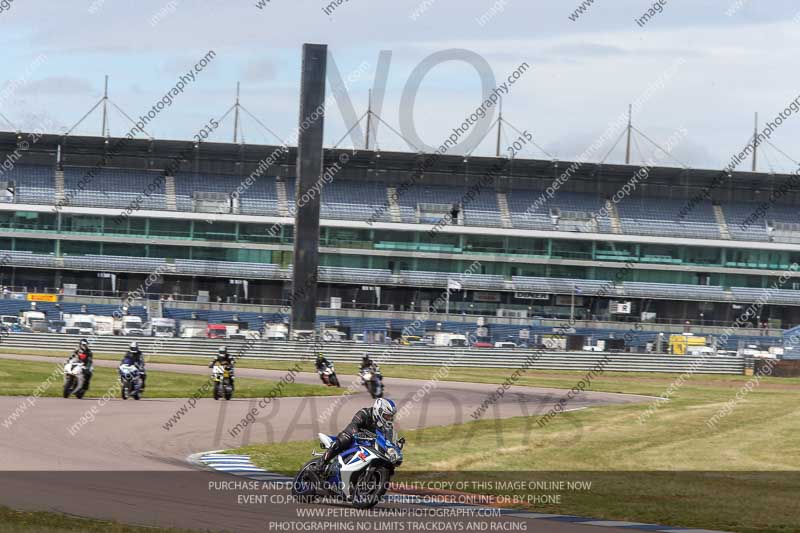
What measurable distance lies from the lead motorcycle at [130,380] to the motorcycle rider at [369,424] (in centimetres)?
1857

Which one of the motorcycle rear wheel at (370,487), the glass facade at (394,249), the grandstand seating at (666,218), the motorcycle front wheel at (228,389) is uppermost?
the grandstand seating at (666,218)

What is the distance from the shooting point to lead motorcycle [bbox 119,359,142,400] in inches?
1250

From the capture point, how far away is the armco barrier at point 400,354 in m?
53.8

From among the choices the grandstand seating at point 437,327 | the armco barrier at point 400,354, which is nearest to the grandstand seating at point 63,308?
the grandstand seating at point 437,327

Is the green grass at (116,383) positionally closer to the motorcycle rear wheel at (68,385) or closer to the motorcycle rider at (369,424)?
the motorcycle rear wheel at (68,385)

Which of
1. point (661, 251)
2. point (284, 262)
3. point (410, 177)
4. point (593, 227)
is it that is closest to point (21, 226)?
point (284, 262)

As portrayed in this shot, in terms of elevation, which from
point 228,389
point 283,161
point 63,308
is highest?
point 283,161

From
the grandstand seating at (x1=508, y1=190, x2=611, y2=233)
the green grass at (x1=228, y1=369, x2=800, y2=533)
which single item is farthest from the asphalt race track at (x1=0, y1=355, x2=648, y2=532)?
the grandstand seating at (x1=508, y1=190, x2=611, y2=233)

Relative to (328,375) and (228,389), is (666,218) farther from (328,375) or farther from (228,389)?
(228,389)

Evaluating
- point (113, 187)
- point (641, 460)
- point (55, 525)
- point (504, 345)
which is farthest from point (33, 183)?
point (55, 525)

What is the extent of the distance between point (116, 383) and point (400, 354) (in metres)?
23.1

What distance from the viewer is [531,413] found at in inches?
1334

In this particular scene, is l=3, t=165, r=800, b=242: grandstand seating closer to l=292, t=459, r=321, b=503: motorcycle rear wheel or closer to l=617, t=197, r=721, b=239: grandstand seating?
l=617, t=197, r=721, b=239: grandstand seating

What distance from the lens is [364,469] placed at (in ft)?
46.3
